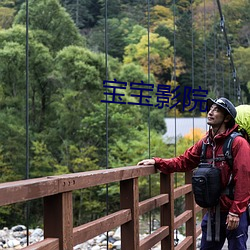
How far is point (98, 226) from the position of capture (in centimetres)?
161

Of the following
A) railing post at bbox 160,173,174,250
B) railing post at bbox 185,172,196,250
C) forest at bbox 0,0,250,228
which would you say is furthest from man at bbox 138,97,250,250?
forest at bbox 0,0,250,228

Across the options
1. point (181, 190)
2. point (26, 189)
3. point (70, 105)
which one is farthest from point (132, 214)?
point (70, 105)

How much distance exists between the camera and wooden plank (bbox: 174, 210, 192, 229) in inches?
106

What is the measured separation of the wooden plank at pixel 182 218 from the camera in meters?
2.69

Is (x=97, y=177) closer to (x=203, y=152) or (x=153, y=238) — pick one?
(x=203, y=152)

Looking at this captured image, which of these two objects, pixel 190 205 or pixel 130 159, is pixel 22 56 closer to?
pixel 130 159

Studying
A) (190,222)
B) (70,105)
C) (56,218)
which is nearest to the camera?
(56,218)

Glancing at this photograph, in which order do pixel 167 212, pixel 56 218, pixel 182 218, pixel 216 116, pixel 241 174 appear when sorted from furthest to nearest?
1. pixel 182 218
2. pixel 167 212
3. pixel 216 116
4. pixel 241 174
5. pixel 56 218

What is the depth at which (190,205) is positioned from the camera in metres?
3.20

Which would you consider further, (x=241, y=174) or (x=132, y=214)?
(x=132, y=214)

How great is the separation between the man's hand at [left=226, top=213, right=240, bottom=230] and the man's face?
0.28 meters

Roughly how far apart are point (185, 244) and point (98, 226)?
1.34 m

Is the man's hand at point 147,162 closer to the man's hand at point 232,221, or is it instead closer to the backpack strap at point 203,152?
the backpack strap at point 203,152

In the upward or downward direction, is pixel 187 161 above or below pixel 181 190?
above
